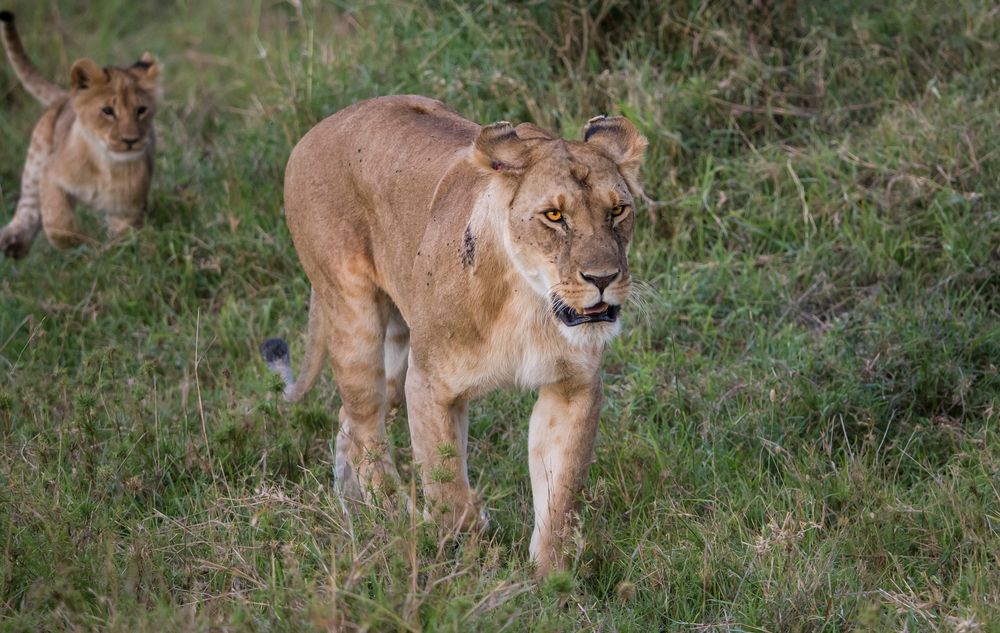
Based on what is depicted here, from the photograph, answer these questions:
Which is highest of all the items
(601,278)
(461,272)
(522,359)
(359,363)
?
(601,278)

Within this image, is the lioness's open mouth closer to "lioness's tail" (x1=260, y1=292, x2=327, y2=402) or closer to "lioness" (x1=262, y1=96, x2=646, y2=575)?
"lioness" (x1=262, y1=96, x2=646, y2=575)

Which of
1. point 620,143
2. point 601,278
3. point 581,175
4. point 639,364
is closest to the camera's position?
point 601,278

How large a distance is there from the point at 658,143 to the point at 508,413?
64.0 inches

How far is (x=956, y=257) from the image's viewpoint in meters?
5.12

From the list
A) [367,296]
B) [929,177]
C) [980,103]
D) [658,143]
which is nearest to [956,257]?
[929,177]

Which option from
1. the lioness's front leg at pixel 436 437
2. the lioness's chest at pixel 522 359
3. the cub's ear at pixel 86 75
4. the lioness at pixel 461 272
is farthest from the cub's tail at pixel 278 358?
the cub's ear at pixel 86 75

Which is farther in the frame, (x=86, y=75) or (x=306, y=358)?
(x=86, y=75)

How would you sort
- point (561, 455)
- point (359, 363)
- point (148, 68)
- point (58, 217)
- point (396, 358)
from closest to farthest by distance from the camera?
point (561, 455) < point (359, 363) < point (396, 358) < point (58, 217) < point (148, 68)

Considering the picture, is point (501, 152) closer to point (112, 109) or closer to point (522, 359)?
point (522, 359)

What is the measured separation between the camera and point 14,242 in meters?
6.49

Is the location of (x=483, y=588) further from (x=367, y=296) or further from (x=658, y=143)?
(x=658, y=143)

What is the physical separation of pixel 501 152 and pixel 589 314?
0.48 m

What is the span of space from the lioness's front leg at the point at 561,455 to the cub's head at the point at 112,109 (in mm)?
3311

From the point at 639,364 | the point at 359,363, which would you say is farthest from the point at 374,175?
the point at 639,364
